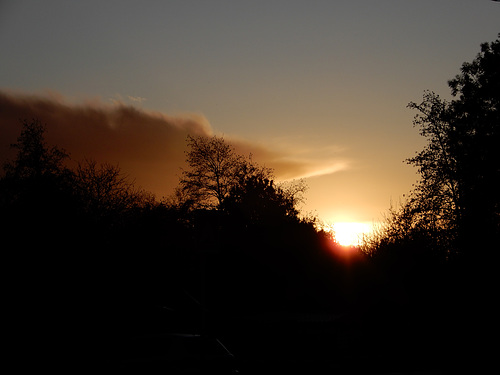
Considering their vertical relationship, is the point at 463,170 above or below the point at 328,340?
above

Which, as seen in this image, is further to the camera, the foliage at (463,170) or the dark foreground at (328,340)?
the foliage at (463,170)

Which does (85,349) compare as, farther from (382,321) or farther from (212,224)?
(382,321)

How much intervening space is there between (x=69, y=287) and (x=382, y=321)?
16.6m

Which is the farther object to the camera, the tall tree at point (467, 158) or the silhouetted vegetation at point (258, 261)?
the tall tree at point (467, 158)

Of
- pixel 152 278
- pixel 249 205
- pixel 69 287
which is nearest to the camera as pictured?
pixel 69 287

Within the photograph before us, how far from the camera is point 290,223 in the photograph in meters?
48.4

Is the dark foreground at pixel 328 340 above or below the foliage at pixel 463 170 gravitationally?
below

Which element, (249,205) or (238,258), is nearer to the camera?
(238,258)

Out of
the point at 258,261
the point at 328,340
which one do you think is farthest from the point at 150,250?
the point at 258,261

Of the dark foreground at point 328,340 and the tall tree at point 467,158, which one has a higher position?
the tall tree at point 467,158

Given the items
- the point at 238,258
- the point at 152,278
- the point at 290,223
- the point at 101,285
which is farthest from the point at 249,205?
the point at 101,285

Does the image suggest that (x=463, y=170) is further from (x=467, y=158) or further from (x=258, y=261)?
(x=258, y=261)

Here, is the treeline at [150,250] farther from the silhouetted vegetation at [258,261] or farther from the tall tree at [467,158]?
the tall tree at [467,158]

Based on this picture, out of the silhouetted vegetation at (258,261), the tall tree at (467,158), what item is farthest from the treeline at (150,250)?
the tall tree at (467,158)
